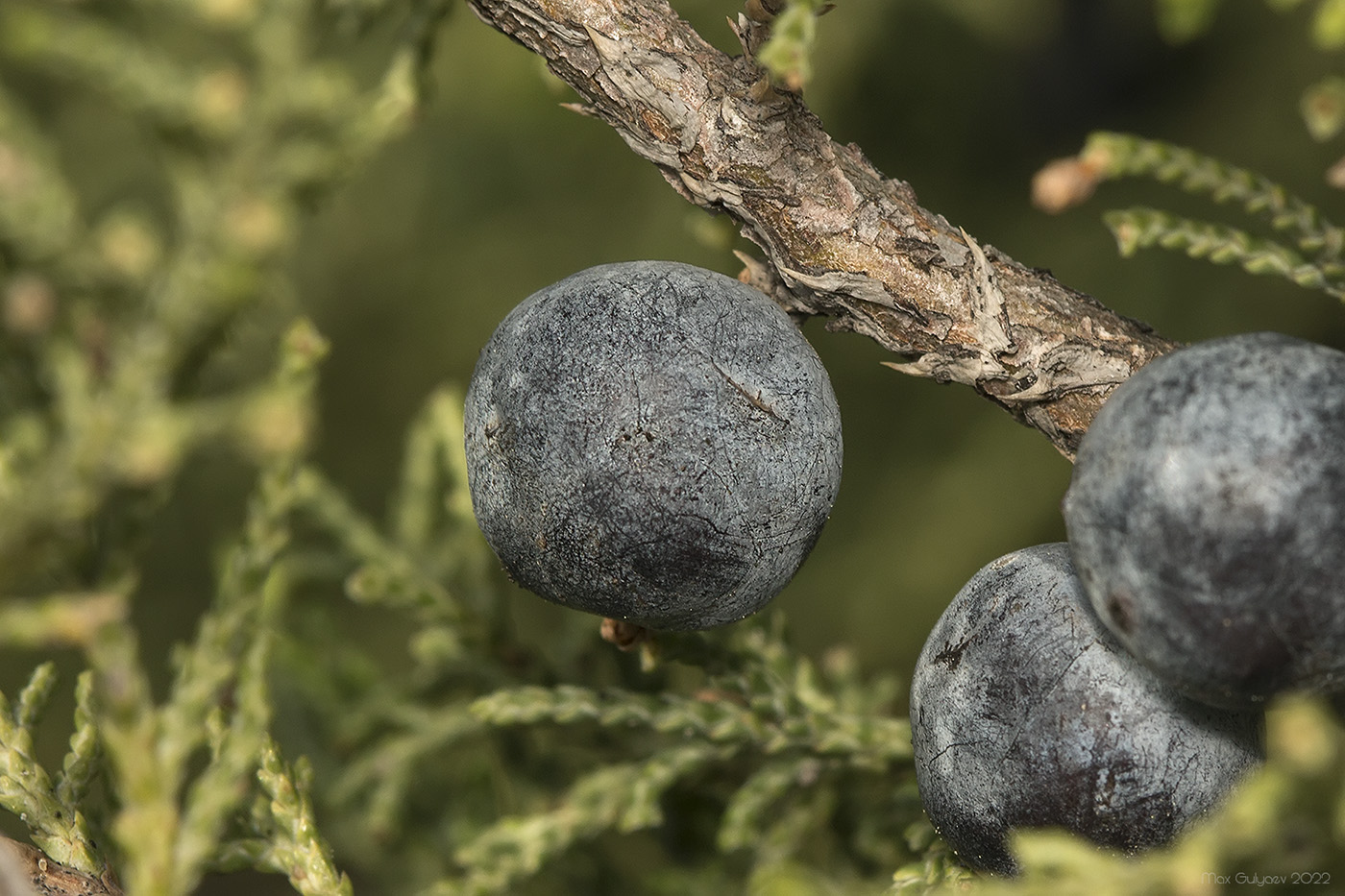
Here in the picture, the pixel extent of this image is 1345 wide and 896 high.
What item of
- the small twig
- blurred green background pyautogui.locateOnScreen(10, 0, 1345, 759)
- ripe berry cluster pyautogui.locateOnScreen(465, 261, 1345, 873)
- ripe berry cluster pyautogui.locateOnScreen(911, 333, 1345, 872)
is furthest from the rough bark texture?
the small twig

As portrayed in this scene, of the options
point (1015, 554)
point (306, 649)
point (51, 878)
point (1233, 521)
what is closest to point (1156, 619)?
point (1233, 521)

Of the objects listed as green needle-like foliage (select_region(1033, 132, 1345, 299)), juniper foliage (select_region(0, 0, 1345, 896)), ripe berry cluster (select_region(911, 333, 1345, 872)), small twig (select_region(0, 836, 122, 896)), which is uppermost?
green needle-like foliage (select_region(1033, 132, 1345, 299))

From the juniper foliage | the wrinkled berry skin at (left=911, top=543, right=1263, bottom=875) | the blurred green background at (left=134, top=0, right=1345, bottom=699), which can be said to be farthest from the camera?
the blurred green background at (left=134, top=0, right=1345, bottom=699)

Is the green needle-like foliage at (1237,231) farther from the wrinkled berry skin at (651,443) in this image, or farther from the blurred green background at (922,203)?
the blurred green background at (922,203)

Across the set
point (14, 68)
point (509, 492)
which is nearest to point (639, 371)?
point (509, 492)

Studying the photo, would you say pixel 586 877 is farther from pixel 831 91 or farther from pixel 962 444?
A: pixel 831 91

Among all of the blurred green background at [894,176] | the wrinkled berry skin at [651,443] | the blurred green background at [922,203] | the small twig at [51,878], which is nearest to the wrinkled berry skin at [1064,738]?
the wrinkled berry skin at [651,443]

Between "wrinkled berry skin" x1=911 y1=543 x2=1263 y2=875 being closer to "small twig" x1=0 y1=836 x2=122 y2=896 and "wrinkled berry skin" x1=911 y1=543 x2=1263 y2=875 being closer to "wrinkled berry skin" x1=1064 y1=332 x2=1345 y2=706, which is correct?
"wrinkled berry skin" x1=1064 y1=332 x2=1345 y2=706

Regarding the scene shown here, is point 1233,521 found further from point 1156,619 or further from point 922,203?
point 922,203
